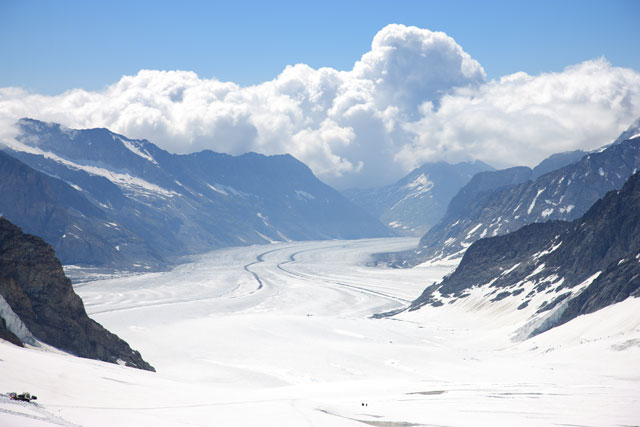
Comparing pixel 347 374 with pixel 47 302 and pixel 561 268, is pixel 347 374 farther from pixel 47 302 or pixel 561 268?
pixel 561 268

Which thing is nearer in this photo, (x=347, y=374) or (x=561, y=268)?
(x=347, y=374)

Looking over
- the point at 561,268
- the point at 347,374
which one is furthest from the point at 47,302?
the point at 561,268

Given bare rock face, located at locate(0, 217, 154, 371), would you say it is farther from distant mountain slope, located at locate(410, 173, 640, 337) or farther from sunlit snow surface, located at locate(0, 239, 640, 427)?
distant mountain slope, located at locate(410, 173, 640, 337)

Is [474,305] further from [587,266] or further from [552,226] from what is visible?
[552,226]

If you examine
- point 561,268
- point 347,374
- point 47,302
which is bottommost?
point 347,374

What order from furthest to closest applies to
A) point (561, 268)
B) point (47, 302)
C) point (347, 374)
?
Result: point (561, 268), point (347, 374), point (47, 302)

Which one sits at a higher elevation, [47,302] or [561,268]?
[561,268]

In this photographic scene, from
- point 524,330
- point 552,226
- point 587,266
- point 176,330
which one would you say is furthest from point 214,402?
point 552,226

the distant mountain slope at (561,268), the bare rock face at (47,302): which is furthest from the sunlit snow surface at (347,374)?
the bare rock face at (47,302)

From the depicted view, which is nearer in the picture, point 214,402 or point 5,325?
point 214,402
